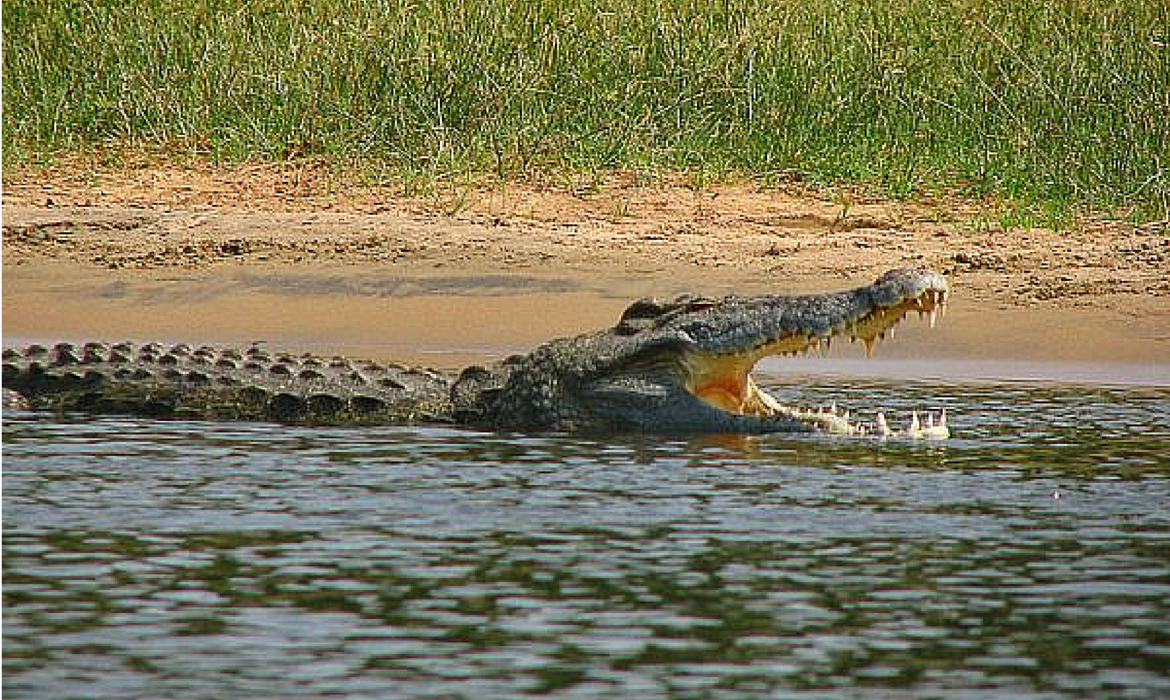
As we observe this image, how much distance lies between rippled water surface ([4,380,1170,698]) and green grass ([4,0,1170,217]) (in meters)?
4.54

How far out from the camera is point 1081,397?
376 inches

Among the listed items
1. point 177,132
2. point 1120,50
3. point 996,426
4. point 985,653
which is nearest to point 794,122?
point 1120,50

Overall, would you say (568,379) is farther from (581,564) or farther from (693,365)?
(581,564)

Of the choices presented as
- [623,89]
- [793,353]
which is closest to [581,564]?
[793,353]

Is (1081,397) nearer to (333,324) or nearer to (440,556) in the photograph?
(333,324)

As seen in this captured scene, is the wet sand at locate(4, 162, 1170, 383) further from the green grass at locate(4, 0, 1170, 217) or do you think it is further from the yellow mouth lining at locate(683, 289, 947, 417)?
the yellow mouth lining at locate(683, 289, 947, 417)

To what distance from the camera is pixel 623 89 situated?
13.7 metres

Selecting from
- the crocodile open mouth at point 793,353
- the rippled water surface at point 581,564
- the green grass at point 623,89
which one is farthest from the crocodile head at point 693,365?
the green grass at point 623,89

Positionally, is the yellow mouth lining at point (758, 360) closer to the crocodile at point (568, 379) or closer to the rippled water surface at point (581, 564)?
the crocodile at point (568, 379)

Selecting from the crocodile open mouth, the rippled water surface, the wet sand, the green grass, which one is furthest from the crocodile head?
the green grass

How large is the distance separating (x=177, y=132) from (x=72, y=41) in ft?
4.19

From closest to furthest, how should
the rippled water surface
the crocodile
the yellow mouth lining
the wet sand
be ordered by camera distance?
the rippled water surface → the yellow mouth lining → the crocodile → the wet sand

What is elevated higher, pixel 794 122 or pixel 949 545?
pixel 794 122

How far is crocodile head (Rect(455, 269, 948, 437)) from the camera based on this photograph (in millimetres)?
8211
